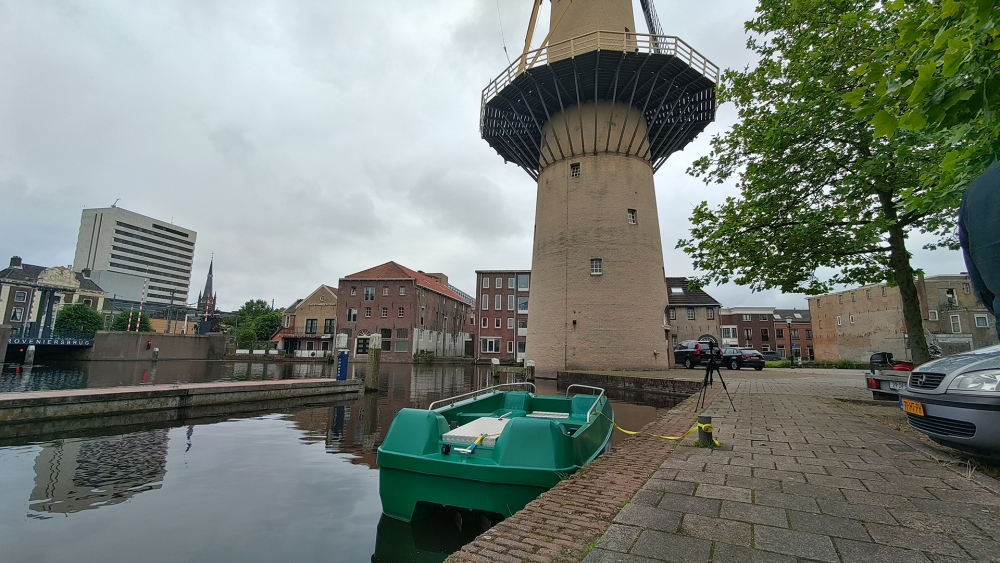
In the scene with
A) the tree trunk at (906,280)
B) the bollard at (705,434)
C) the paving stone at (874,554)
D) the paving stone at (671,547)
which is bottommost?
the paving stone at (671,547)

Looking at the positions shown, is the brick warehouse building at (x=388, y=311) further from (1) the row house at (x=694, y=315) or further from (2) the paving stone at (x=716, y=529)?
(2) the paving stone at (x=716, y=529)

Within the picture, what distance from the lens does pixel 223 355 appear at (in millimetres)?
45125

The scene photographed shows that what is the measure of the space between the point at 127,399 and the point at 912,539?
12.8 metres

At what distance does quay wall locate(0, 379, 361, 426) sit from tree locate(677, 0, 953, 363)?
40.8ft

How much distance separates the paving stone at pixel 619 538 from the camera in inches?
89.1

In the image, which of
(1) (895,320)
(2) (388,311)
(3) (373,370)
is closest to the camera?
(3) (373,370)

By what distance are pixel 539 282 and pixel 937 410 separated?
786 inches

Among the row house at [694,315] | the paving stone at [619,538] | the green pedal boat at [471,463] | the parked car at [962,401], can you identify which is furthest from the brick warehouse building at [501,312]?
the paving stone at [619,538]

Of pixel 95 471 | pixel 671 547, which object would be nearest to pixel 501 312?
pixel 95 471

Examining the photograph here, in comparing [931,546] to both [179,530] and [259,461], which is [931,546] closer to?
[179,530]

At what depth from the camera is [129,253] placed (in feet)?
308

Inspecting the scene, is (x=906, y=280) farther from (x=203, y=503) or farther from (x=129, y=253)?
Answer: (x=129, y=253)

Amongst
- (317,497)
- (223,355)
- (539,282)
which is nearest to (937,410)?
(317,497)

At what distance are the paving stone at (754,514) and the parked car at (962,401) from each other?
2120mm
